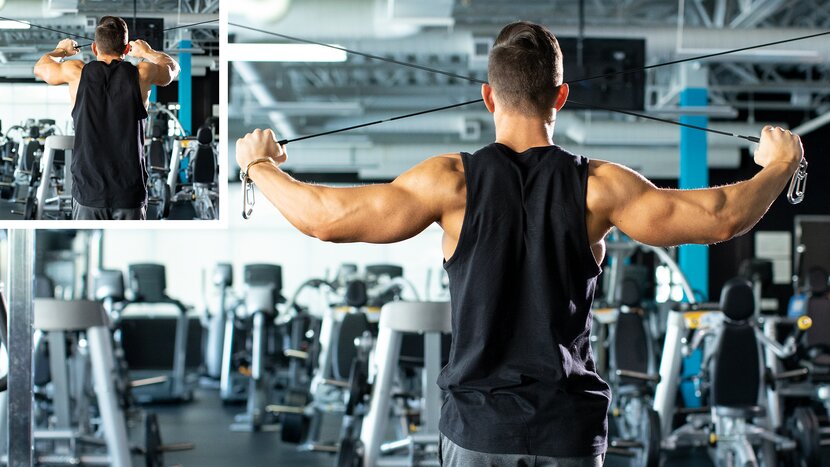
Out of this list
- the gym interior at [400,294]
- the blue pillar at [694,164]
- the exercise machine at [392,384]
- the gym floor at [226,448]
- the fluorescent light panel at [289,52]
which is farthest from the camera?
the blue pillar at [694,164]

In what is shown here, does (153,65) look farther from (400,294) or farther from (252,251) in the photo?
(252,251)

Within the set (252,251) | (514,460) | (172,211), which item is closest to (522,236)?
(514,460)

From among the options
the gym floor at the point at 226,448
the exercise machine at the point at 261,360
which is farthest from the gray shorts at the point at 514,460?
the exercise machine at the point at 261,360

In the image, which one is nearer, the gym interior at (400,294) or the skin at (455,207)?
the skin at (455,207)

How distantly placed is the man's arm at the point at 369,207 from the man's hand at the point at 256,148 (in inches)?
5.3

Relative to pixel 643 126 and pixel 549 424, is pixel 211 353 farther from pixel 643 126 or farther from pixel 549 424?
pixel 549 424

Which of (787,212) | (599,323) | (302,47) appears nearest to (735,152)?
(787,212)

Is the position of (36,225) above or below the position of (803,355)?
above

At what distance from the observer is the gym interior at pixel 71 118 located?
2.02 metres

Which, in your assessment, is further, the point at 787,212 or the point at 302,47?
the point at 787,212

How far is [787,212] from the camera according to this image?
52.1 feet

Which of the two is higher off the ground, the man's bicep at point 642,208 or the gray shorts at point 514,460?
the man's bicep at point 642,208

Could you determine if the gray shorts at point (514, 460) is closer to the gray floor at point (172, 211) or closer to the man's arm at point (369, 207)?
the man's arm at point (369, 207)

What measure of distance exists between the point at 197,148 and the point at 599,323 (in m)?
5.87
